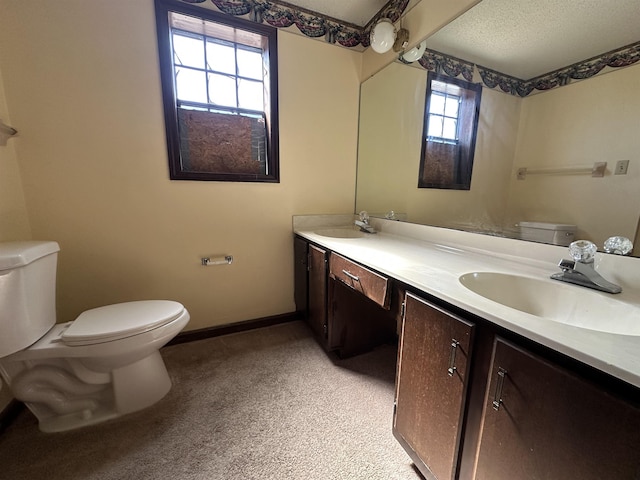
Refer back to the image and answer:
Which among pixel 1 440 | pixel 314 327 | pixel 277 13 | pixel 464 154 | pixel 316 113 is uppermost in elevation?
pixel 277 13

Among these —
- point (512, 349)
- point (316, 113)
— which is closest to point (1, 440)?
point (512, 349)

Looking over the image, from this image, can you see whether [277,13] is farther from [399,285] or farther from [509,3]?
[399,285]

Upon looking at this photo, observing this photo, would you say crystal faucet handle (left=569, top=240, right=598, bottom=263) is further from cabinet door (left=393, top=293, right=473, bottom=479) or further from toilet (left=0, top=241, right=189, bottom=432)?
toilet (left=0, top=241, right=189, bottom=432)

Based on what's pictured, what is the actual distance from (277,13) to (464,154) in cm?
148

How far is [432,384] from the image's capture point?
804 mm

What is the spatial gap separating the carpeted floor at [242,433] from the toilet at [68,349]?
0.09 meters

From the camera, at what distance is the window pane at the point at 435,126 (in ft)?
4.86

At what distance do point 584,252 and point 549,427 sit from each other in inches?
22.0

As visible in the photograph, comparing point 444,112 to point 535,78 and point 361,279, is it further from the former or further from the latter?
point 361,279

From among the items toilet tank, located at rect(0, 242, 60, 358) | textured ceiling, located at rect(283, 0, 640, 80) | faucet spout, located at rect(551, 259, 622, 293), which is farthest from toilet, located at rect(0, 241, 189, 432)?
textured ceiling, located at rect(283, 0, 640, 80)

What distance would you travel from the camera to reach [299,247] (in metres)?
1.86

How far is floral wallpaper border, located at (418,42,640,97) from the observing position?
31.6 inches

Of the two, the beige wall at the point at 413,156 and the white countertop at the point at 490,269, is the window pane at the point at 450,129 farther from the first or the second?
the white countertop at the point at 490,269

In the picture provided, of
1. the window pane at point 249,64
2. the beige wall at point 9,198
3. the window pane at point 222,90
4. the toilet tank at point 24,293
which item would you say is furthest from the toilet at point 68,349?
the window pane at point 249,64
